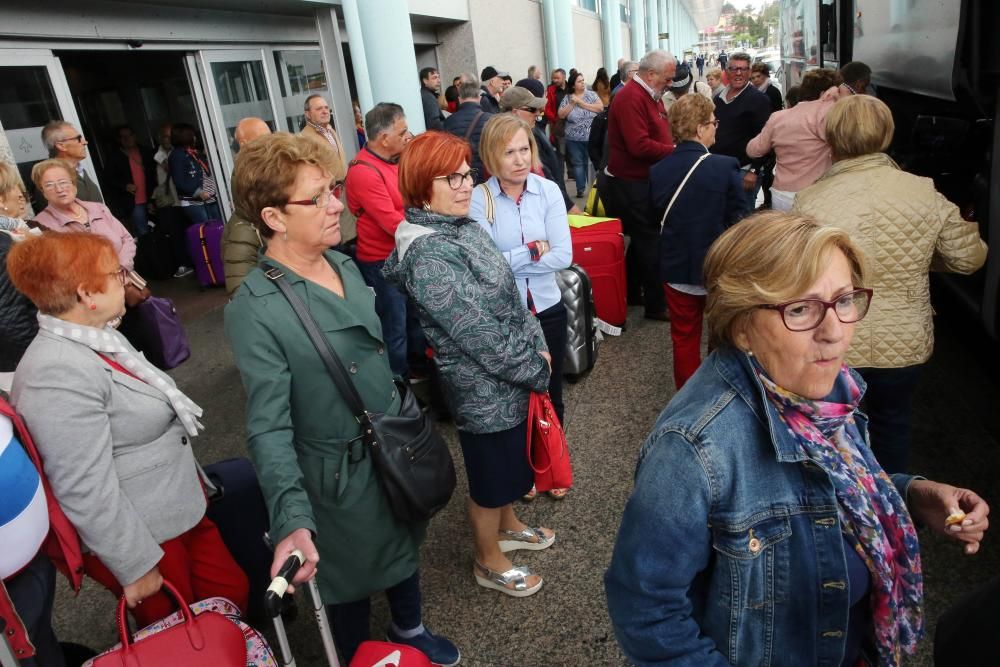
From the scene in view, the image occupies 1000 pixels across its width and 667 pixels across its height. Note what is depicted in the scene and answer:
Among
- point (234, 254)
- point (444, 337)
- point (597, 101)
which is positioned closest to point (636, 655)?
point (444, 337)

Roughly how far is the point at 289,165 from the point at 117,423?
88 centimetres

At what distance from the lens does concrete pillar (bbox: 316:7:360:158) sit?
874 cm

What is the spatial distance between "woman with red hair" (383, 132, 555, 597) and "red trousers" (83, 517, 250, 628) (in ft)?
3.06

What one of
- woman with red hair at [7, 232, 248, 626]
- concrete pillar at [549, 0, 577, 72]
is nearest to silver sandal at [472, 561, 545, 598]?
woman with red hair at [7, 232, 248, 626]

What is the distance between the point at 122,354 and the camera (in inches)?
81.7

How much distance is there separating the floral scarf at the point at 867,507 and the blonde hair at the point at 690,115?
105 inches

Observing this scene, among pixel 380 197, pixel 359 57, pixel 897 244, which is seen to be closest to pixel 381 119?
pixel 380 197

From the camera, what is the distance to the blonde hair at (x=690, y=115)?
152 inches

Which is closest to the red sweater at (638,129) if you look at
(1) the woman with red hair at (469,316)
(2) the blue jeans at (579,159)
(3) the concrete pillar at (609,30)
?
(1) the woman with red hair at (469,316)

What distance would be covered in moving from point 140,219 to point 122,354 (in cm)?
744

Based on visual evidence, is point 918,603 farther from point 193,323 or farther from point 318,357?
point 193,323

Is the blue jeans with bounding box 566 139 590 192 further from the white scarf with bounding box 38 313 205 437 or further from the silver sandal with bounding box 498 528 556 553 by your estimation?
the white scarf with bounding box 38 313 205 437

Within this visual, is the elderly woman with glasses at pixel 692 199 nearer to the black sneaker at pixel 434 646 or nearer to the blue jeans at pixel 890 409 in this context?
the blue jeans at pixel 890 409

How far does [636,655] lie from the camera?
136 centimetres
